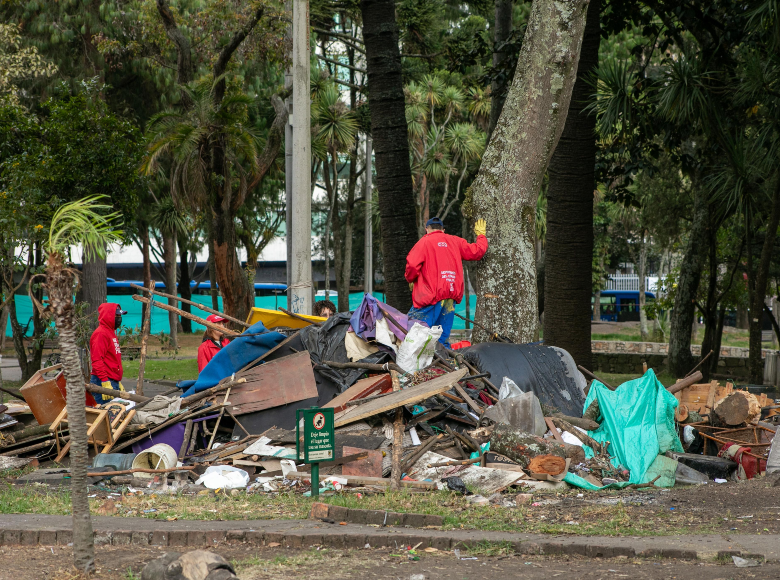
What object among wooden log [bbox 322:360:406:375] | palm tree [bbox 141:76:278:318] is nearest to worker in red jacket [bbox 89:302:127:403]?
wooden log [bbox 322:360:406:375]

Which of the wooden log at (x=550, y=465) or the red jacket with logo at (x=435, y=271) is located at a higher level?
the red jacket with logo at (x=435, y=271)

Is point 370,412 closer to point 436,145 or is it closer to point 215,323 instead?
point 215,323

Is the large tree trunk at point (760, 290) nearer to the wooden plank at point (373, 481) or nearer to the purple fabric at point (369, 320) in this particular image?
the purple fabric at point (369, 320)

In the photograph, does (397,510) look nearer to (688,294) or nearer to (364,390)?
(364,390)

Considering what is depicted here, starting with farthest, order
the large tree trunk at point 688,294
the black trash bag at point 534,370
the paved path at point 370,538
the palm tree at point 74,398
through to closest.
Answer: the large tree trunk at point 688,294, the black trash bag at point 534,370, the paved path at point 370,538, the palm tree at point 74,398

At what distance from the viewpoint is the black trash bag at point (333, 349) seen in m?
8.72

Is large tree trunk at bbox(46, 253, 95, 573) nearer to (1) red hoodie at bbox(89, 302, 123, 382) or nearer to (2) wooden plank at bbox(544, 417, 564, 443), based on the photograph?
(2) wooden plank at bbox(544, 417, 564, 443)

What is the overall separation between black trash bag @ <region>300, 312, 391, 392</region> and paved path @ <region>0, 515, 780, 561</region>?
10.6ft

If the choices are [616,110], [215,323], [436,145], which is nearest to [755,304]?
[616,110]

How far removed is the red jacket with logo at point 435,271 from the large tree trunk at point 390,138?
2726mm

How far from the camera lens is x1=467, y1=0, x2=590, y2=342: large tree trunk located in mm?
10219

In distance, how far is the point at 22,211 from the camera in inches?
512

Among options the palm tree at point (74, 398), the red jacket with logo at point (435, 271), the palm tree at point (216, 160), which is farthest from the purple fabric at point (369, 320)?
the palm tree at point (216, 160)

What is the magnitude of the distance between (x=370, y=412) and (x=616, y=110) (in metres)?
6.97
